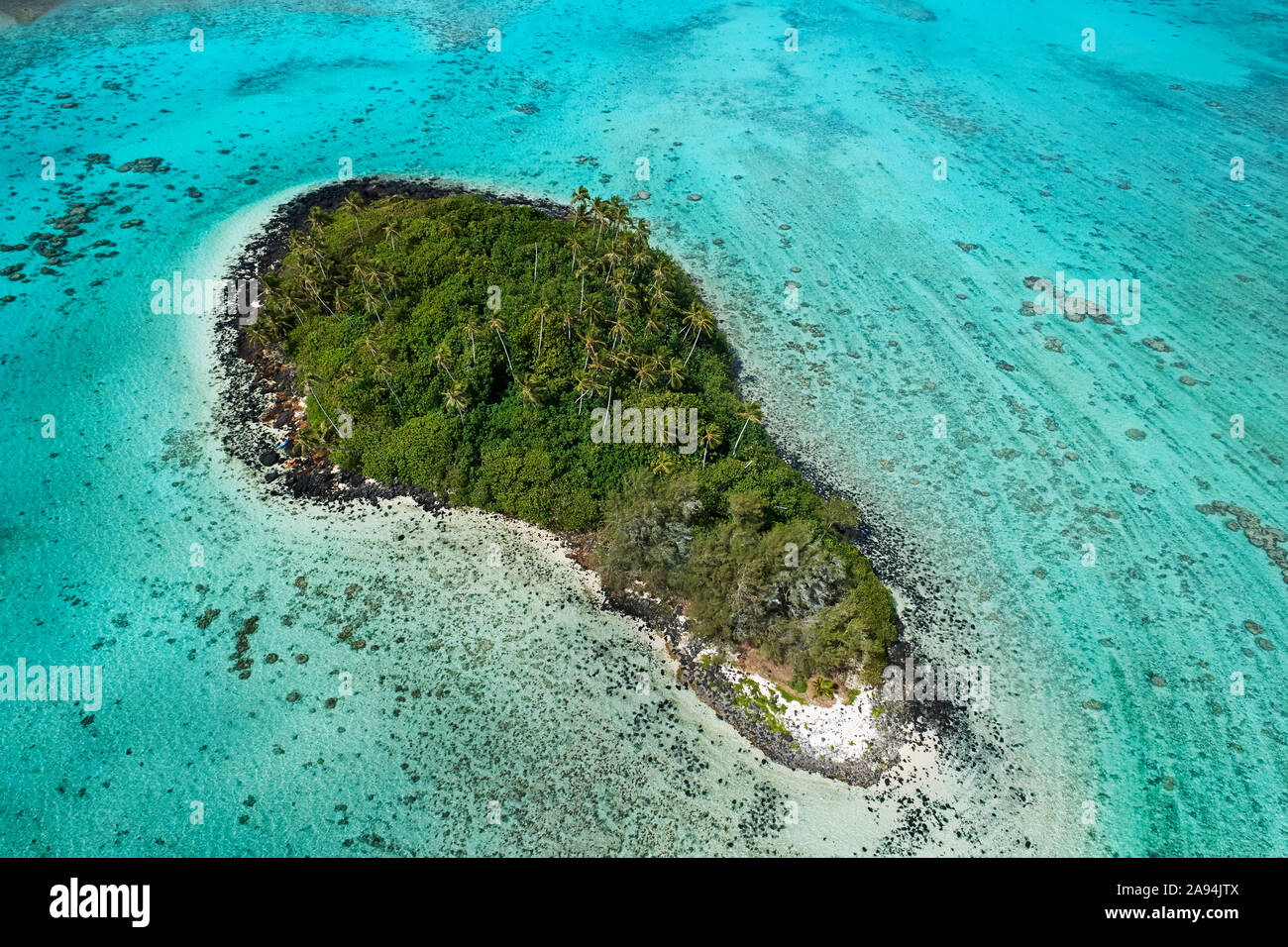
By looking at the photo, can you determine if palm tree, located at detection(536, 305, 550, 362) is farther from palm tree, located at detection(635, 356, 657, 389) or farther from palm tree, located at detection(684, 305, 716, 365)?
palm tree, located at detection(684, 305, 716, 365)

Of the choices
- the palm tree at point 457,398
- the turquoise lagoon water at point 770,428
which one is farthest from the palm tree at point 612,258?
the palm tree at point 457,398

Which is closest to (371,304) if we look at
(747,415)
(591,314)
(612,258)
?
(591,314)

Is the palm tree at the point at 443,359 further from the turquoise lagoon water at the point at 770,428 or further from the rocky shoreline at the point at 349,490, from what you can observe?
the turquoise lagoon water at the point at 770,428
